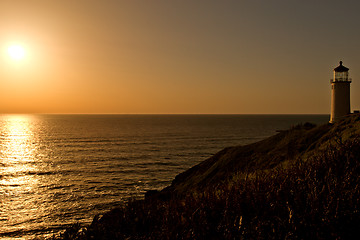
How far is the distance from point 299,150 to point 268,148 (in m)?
3.80

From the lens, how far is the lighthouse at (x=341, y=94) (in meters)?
27.0

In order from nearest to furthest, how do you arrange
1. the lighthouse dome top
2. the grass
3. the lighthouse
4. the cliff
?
Result: the grass
the cliff
the lighthouse
the lighthouse dome top

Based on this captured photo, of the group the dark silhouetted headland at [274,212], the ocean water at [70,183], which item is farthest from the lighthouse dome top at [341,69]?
the dark silhouetted headland at [274,212]

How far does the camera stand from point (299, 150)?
1819 centimetres

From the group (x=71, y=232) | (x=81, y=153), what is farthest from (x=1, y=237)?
(x=81, y=153)

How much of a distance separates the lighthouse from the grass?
77.9 ft

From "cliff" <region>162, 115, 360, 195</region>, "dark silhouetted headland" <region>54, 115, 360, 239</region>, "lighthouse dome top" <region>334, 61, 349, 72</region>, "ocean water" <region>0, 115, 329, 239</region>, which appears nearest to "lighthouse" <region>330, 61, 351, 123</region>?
Answer: "lighthouse dome top" <region>334, 61, 349, 72</region>

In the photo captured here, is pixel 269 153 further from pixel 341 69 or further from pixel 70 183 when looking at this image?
pixel 70 183

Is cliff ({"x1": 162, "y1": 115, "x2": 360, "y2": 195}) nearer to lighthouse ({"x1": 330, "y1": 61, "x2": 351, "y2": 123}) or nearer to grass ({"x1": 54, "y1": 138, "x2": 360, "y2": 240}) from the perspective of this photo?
lighthouse ({"x1": 330, "y1": 61, "x2": 351, "y2": 123})

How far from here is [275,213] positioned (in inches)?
190

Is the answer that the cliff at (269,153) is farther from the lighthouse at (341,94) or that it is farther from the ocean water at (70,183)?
the lighthouse at (341,94)

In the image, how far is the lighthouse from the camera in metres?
27.0

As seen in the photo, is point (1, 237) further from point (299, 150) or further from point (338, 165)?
point (299, 150)

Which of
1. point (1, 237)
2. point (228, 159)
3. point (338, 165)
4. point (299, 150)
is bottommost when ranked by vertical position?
point (1, 237)
